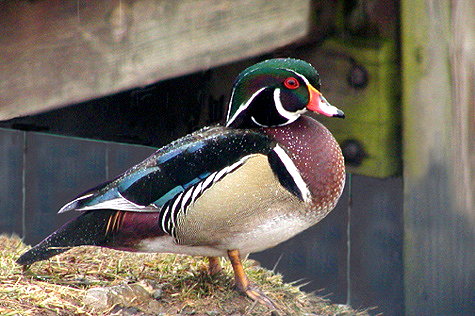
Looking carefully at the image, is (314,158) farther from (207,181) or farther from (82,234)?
(82,234)

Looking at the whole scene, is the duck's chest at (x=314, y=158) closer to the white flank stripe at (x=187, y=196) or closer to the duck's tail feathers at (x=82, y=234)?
the white flank stripe at (x=187, y=196)

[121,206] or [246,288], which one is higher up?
[121,206]

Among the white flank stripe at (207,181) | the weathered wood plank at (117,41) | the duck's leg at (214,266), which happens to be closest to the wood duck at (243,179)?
the white flank stripe at (207,181)

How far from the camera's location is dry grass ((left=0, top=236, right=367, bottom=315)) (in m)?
2.90

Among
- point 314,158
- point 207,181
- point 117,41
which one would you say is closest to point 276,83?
point 314,158

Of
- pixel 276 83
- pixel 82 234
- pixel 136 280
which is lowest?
pixel 136 280

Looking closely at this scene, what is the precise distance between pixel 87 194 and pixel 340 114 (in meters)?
0.93

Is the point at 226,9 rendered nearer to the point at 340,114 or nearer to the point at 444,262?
the point at 340,114

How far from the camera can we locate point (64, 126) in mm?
2916

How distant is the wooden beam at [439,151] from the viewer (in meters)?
2.54

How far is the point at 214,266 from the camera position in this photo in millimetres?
3201

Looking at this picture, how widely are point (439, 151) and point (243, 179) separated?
628 millimetres

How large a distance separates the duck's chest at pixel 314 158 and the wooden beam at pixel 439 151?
303 millimetres

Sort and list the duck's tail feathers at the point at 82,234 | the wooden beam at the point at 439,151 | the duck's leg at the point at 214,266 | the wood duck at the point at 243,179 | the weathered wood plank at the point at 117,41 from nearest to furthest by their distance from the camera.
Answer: the wooden beam at the point at 439,151 < the weathered wood plank at the point at 117,41 < the wood duck at the point at 243,179 < the duck's tail feathers at the point at 82,234 < the duck's leg at the point at 214,266
